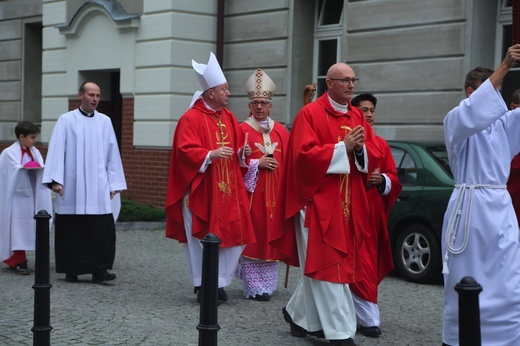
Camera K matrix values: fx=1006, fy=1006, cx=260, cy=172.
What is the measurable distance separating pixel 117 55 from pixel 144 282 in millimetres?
A: 8451

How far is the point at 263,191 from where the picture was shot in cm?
938

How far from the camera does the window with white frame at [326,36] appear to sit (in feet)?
51.0

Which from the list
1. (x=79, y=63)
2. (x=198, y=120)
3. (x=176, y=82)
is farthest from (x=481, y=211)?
(x=79, y=63)

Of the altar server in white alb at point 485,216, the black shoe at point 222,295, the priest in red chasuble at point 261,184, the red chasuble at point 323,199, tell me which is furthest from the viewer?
the priest in red chasuble at point 261,184

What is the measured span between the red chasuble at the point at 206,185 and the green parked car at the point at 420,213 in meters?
2.12

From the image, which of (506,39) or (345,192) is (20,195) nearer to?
(345,192)

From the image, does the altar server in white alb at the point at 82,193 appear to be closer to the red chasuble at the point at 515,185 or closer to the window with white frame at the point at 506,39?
the red chasuble at the point at 515,185

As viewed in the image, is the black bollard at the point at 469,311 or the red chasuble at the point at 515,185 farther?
the red chasuble at the point at 515,185

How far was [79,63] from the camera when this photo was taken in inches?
741

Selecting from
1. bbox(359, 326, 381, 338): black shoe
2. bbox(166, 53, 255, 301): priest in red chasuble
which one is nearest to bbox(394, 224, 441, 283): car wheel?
bbox(166, 53, 255, 301): priest in red chasuble

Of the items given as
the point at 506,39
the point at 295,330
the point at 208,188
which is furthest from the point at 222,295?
the point at 506,39

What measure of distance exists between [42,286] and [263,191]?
3.38m

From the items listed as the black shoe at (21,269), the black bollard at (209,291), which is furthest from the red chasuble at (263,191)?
the black bollard at (209,291)

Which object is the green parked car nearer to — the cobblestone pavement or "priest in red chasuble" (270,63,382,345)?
the cobblestone pavement
